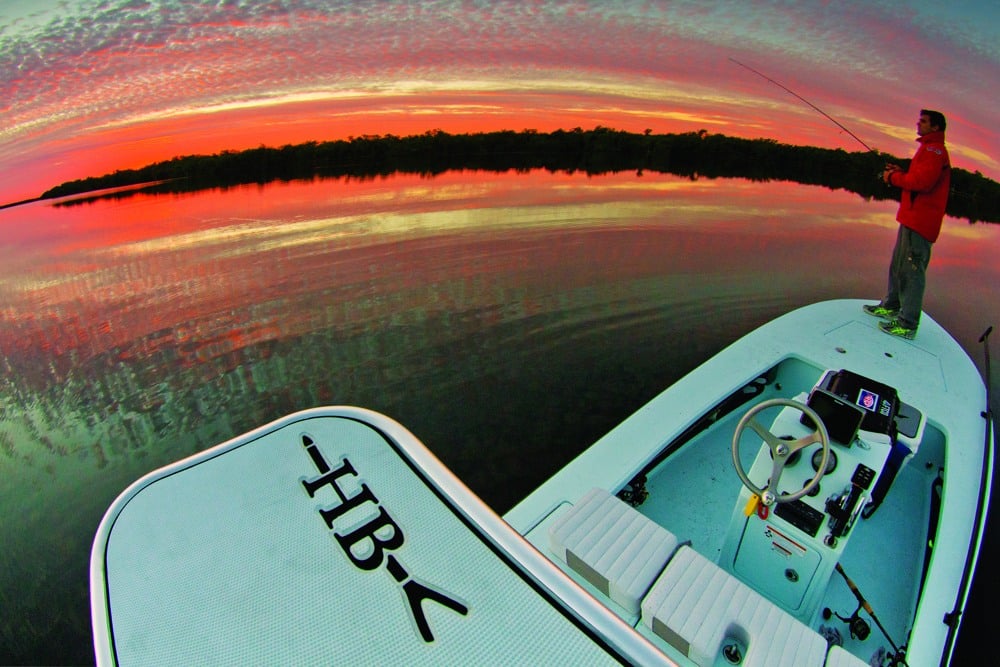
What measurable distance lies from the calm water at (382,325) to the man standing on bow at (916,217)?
168cm

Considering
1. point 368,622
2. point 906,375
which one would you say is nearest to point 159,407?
point 368,622

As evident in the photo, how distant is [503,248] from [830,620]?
7.15 metres

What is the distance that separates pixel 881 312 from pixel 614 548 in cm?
455

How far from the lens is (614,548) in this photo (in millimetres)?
1991

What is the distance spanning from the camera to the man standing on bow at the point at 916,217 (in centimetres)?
379

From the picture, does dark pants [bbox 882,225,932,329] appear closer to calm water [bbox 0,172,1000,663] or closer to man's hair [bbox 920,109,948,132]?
man's hair [bbox 920,109,948,132]

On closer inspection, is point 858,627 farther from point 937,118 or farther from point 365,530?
point 937,118

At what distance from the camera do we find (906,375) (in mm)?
3795

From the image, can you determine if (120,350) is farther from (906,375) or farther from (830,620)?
(906,375)

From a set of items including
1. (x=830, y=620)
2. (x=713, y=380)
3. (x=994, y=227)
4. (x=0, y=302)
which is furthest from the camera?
(x=994, y=227)

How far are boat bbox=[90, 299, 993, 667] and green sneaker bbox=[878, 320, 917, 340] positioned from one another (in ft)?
4.36

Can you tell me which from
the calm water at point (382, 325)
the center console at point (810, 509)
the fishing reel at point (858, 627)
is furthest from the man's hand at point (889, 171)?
the fishing reel at point (858, 627)

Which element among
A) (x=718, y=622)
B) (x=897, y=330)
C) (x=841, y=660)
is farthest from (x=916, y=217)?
(x=718, y=622)

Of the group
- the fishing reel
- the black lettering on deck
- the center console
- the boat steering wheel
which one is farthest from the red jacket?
the black lettering on deck
